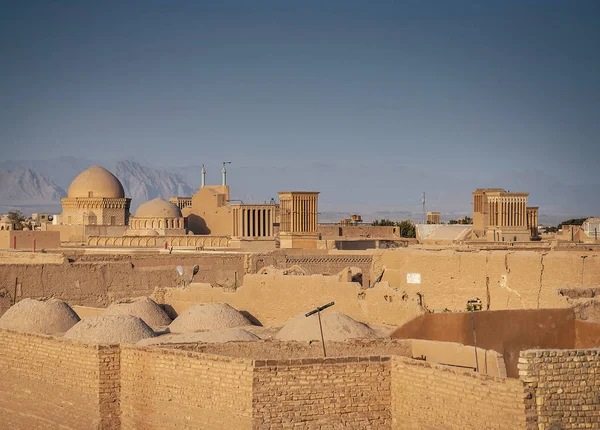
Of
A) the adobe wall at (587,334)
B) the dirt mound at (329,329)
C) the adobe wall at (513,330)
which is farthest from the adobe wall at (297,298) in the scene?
the adobe wall at (587,334)

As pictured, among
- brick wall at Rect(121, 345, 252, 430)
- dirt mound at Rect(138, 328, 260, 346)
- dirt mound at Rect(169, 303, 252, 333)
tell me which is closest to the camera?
brick wall at Rect(121, 345, 252, 430)

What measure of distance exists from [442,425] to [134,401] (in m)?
4.97

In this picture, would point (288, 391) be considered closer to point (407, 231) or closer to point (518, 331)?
point (518, 331)

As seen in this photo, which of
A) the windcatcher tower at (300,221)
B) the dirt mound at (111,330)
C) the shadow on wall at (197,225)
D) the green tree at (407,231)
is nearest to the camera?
the dirt mound at (111,330)

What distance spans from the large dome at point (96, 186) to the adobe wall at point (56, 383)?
38.0 m

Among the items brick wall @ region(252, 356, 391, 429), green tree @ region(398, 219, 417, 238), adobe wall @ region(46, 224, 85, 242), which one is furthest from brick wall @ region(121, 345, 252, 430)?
green tree @ region(398, 219, 417, 238)

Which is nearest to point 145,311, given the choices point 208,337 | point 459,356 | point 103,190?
point 208,337

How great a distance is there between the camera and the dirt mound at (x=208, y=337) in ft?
62.7

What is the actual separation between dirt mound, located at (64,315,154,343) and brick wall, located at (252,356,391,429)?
6592mm

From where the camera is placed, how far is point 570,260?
63.9 feet

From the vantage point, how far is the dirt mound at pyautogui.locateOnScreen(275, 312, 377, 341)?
18.2m

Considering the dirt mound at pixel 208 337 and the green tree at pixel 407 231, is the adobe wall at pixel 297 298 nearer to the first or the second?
the dirt mound at pixel 208 337

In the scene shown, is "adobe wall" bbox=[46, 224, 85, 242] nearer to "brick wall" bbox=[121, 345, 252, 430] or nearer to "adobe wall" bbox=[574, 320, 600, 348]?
"brick wall" bbox=[121, 345, 252, 430]

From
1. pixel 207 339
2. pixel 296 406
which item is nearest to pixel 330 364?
pixel 296 406
